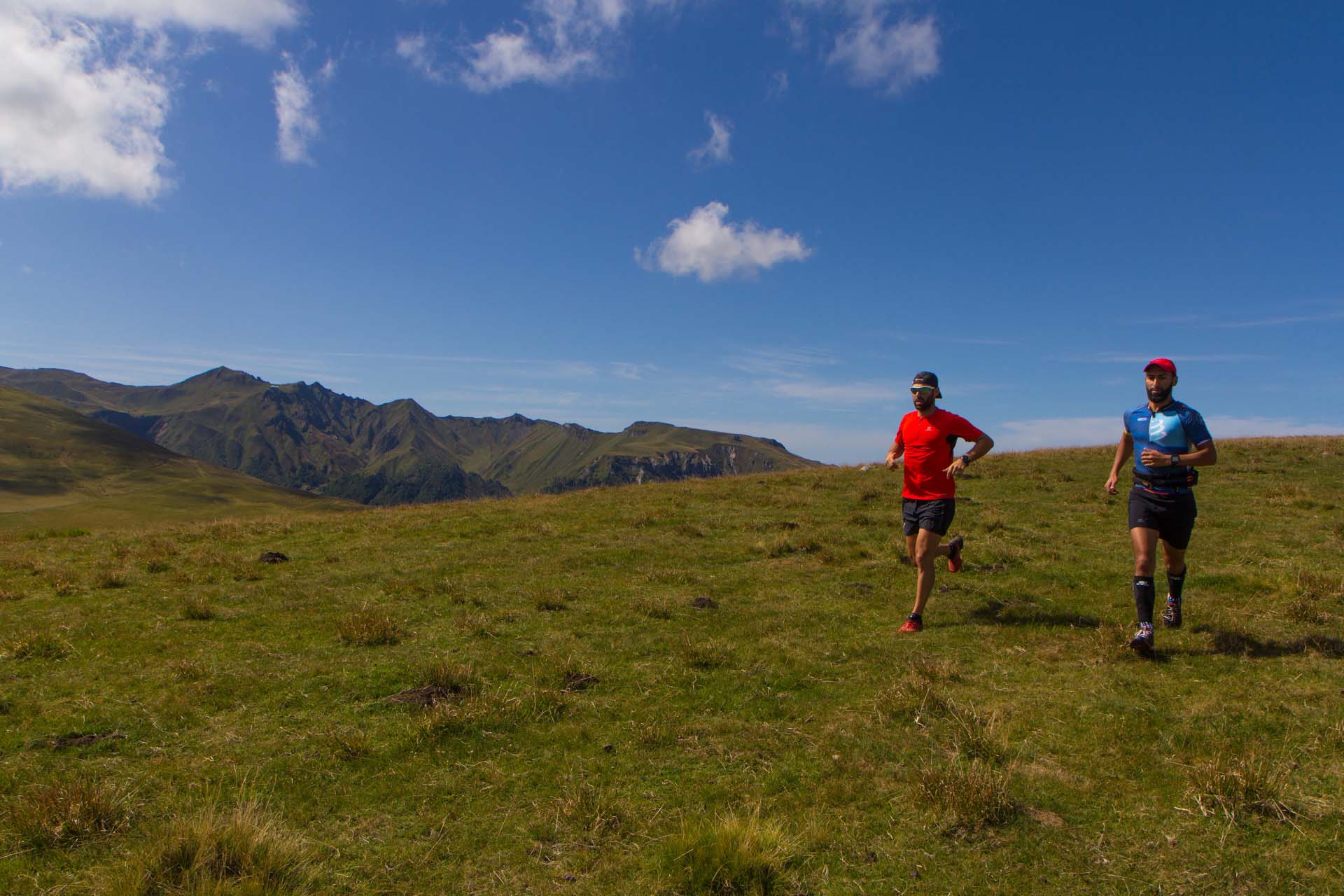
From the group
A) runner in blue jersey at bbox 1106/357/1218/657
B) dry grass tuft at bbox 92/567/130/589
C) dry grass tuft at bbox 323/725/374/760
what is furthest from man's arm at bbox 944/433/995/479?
dry grass tuft at bbox 92/567/130/589

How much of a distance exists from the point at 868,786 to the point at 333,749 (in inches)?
168

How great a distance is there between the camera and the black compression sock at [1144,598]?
791 cm

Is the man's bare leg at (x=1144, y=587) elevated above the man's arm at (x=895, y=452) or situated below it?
below

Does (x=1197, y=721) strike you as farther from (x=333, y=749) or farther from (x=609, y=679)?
(x=333, y=749)

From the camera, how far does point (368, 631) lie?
29.3 feet

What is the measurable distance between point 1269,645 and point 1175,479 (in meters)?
2.07

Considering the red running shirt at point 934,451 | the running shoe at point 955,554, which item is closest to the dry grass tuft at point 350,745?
the red running shirt at point 934,451

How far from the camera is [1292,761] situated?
16.8 feet

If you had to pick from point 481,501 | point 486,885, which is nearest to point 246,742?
point 486,885

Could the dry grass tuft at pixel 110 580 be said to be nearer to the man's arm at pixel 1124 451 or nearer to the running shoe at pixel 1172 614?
the man's arm at pixel 1124 451

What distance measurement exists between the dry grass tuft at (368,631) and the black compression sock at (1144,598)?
882cm

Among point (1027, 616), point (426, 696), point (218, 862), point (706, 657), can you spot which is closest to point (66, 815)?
point (218, 862)

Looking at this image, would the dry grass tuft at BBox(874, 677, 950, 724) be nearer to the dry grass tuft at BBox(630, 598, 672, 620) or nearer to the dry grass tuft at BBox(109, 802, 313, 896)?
the dry grass tuft at BBox(630, 598, 672, 620)

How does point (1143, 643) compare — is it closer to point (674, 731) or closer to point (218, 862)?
point (674, 731)
